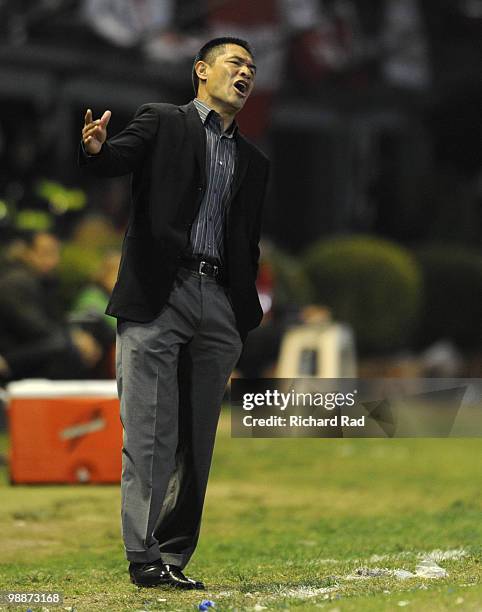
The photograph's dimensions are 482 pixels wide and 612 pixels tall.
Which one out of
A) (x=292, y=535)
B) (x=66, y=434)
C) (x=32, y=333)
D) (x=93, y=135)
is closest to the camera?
(x=93, y=135)

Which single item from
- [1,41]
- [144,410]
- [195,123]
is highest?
[1,41]

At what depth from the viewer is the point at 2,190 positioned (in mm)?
20641

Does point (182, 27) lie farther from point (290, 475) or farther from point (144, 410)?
point (144, 410)

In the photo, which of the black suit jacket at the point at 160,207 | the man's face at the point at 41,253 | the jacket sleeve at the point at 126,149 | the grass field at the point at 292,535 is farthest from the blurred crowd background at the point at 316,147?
the jacket sleeve at the point at 126,149

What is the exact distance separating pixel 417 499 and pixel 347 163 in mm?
17612

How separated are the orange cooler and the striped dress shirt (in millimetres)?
4189

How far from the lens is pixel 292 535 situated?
7992mm

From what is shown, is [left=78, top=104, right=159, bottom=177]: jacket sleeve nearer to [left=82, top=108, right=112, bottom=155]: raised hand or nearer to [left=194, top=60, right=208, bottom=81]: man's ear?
[left=82, top=108, right=112, bottom=155]: raised hand

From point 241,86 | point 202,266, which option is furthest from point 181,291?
point 241,86

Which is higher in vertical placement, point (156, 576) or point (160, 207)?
point (160, 207)

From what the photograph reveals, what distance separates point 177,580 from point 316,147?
21.6 metres

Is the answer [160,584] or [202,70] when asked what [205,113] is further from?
[160,584]

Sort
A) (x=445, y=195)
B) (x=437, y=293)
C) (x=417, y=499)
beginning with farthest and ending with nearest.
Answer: (x=445, y=195) → (x=437, y=293) → (x=417, y=499)

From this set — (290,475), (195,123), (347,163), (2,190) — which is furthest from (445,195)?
(195,123)
